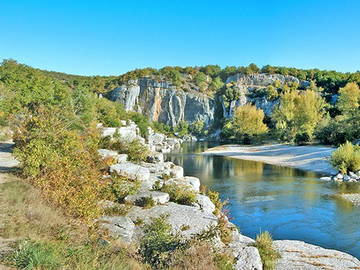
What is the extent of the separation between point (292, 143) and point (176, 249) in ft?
167

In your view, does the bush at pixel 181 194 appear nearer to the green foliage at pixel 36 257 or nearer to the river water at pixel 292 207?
the river water at pixel 292 207

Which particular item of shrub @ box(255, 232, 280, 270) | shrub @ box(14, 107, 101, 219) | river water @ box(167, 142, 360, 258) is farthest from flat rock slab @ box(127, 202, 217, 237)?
river water @ box(167, 142, 360, 258)

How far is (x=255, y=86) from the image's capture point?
347ft

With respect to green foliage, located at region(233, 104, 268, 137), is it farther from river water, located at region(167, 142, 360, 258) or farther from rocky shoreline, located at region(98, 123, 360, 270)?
rocky shoreline, located at region(98, 123, 360, 270)

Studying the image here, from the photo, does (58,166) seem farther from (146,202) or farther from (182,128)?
(182,128)

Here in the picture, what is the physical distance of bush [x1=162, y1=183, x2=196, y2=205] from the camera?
1373 centimetres

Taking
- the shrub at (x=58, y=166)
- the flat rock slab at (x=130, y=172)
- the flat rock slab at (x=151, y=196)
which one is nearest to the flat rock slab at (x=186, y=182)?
the flat rock slab at (x=130, y=172)

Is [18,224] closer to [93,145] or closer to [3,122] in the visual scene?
[93,145]

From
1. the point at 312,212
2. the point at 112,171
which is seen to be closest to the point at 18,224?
the point at 112,171

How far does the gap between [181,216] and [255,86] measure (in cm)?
9898

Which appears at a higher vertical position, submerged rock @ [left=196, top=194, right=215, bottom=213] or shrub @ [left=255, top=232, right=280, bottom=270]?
submerged rock @ [left=196, top=194, right=215, bottom=213]

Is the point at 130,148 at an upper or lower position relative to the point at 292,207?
upper

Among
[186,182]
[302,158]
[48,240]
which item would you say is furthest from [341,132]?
[48,240]

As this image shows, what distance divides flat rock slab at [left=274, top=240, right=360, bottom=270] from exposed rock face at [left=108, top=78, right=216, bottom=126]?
3774 inches
